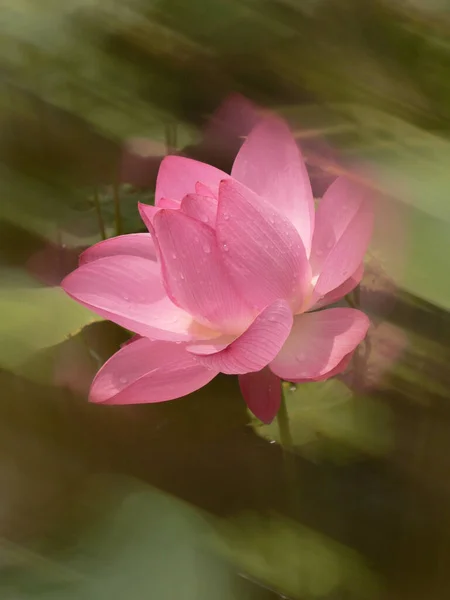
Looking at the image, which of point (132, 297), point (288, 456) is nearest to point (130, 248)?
point (132, 297)

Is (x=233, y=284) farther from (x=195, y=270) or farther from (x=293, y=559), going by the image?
(x=293, y=559)

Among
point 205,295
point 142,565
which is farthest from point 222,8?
point 142,565

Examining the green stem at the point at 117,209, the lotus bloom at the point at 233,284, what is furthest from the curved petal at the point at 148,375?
the green stem at the point at 117,209

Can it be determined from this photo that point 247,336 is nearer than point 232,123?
Yes

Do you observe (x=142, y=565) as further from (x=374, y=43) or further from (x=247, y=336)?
(x=374, y=43)

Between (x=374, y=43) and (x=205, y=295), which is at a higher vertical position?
(x=374, y=43)

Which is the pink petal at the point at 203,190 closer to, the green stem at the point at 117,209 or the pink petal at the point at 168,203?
the pink petal at the point at 168,203

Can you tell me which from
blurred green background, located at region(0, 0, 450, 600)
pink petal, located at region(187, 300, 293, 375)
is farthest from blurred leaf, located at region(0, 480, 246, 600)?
pink petal, located at region(187, 300, 293, 375)
